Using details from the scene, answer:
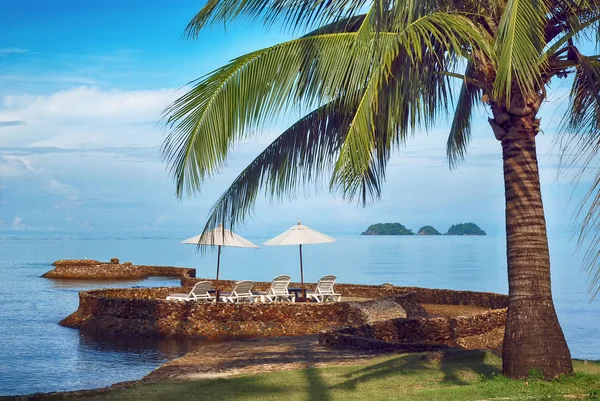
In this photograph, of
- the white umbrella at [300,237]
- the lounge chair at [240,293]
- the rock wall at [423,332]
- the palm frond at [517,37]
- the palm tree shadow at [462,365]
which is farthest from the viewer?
the white umbrella at [300,237]

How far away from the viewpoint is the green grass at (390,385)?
773cm

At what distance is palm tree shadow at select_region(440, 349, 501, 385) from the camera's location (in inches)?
354

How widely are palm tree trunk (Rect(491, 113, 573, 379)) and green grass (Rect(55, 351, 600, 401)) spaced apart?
0.24 m

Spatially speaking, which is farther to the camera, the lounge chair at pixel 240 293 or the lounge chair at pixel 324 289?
the lounge chair at pixel 324 289

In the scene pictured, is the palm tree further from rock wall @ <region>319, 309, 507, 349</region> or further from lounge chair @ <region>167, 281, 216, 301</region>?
lounge chair @ <region>167, 281, 216, 301</region>

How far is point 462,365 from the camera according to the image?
9.74 m

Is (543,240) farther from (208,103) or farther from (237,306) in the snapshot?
(237,306)

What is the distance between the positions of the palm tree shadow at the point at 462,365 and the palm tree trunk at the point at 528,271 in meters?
0.70

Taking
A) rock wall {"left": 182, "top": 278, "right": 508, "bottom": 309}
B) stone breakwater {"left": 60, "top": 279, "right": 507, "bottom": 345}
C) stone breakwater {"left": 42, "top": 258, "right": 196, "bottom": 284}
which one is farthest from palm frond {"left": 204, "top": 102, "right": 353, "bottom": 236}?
stone breakwater {"left": 42, "top": 258, "right": 196, "bottom": 284}

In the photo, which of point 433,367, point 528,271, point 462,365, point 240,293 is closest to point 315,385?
point 433,367

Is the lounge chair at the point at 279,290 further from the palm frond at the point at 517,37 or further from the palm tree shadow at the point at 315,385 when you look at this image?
the palm frond at the point at 517,37

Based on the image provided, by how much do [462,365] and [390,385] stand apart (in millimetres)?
1538

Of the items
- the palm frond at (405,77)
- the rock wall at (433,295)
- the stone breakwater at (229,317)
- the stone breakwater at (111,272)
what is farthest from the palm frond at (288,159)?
the stone breakwater at (111,272)

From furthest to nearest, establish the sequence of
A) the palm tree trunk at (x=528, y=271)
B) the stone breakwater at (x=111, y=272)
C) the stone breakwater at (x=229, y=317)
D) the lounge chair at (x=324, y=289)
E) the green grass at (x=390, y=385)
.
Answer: the stone breakwater at (x=111, y=272), the lounge chair at (x=324, y=289), the stone breakwater at (x=229, y=317), the palm tree trunk at (x=528, y=271), the green grass at (x=390, y=385)
